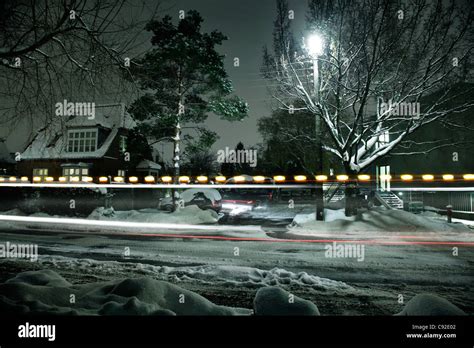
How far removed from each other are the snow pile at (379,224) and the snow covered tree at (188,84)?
24.5 ft

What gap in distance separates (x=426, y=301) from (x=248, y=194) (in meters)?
15.4

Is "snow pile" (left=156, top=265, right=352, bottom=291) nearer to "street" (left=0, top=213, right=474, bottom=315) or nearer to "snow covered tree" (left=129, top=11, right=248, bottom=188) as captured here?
"street" (left=0, top=213, right=474, bottom=315)

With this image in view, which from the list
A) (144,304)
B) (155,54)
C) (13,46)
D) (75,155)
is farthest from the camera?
(75,155)

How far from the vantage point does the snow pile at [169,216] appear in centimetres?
1566

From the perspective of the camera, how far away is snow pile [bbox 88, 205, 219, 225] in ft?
51.4

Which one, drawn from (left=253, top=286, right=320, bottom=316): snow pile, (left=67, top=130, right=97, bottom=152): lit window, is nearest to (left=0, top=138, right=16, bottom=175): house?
(left=67, top=130, right=97, bottom=152): lit window

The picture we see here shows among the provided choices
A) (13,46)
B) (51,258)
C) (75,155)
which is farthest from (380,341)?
(75,155)

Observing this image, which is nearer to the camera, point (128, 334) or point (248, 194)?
point (128, 334)

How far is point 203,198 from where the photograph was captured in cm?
1842

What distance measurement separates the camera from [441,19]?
12.2 metres

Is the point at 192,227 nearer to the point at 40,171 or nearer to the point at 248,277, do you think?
the point at 248,277

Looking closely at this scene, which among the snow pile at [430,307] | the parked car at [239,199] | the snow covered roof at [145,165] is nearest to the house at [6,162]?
the snow covered roof at [145,165]

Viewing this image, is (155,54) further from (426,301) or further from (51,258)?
(426,301)

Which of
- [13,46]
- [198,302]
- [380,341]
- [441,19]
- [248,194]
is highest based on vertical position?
[441,19]
